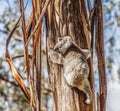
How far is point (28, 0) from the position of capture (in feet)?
2.14

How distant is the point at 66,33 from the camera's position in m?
0.59

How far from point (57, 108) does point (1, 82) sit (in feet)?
11.9

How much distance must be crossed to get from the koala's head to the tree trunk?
0.03 feet

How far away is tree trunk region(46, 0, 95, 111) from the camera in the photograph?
564mm

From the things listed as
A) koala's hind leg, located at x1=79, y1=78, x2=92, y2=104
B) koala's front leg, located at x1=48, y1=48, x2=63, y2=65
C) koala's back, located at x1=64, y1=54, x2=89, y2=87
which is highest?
koala's front leg, located at x1=48, y1=48, x2=63, y2=65

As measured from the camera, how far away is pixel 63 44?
585 mm

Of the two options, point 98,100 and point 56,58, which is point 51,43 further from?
point 98,100

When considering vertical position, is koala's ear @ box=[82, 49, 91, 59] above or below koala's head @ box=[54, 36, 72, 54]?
below

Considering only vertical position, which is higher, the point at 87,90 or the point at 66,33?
the point at 66,33

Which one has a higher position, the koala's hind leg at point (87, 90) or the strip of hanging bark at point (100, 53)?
the strip of hanging bark at point (100, 53)

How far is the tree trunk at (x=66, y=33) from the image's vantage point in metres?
0.56

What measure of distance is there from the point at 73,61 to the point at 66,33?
5 cm

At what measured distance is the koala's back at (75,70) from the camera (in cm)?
56

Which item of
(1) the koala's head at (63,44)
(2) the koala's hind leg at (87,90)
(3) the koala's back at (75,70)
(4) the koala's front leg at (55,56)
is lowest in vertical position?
(2) the koala's hind leg at (87,90)
